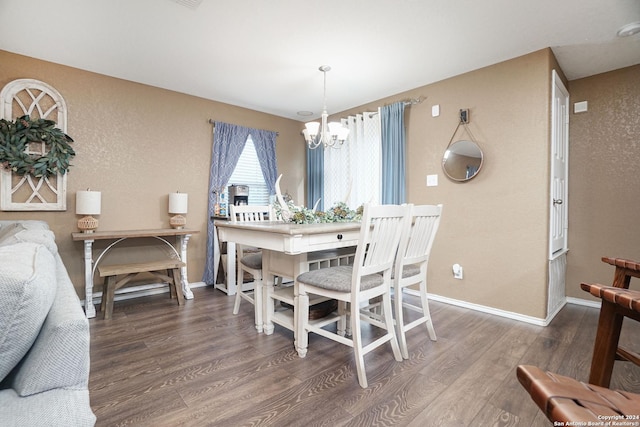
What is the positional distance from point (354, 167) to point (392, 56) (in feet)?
5.39

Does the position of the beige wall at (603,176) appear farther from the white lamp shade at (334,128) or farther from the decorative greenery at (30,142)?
the decorative greenery at (30,142)

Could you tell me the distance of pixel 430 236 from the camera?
228cm

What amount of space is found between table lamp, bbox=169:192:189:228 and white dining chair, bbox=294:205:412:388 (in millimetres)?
2092

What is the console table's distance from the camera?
2.83 m

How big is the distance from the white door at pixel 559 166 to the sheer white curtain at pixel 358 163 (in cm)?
179

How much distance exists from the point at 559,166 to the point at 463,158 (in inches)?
33.9

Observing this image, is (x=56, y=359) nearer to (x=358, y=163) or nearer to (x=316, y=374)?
(x=316, y=374)

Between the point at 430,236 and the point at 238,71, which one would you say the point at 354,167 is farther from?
the point at 430,236

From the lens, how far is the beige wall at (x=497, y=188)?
2.69 meters

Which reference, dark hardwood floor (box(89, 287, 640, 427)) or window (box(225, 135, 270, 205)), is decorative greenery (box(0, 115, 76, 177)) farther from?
window (box(225, 135, 270, 205))

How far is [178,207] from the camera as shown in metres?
3.51

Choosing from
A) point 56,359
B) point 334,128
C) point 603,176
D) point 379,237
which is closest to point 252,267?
point 379,237

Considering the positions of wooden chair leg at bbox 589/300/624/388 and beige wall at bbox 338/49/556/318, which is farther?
beige wall at bbox 338/49/556/318

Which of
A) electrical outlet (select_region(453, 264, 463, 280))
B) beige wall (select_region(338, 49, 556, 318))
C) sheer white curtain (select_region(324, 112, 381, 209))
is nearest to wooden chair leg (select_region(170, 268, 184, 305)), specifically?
sheer white curtain (select_region(324, 112, 381, 209))
